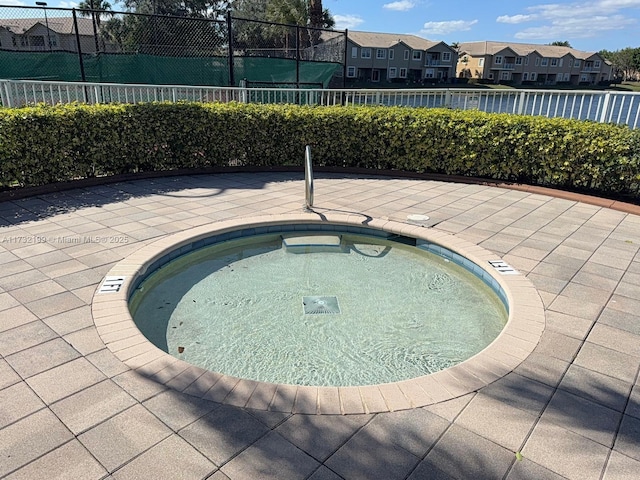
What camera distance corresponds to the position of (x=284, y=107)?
7.88 meters

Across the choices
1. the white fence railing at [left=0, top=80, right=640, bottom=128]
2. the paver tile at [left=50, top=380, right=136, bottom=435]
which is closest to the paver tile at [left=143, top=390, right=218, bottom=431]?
the paver tile at [left=50, top=380, right=136, bottom=435]

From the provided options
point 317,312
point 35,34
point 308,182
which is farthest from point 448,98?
point 35,34

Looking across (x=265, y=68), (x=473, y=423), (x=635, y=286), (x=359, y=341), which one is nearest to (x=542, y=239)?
(x=635, y=286)

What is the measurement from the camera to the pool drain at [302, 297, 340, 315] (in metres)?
3.71

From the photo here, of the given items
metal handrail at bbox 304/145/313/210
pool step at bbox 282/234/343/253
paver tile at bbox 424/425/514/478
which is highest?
metal handrail at bbox 304/145/313/210

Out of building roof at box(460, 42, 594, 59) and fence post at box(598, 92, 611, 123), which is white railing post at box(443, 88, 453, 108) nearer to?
fence post at box(598, 92, 611, 123)

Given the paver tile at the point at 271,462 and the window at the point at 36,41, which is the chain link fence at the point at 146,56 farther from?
the paver tile at the point at 271,462

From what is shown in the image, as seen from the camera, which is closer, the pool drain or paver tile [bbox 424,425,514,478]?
paver tile [bbox 424,425,514,478]

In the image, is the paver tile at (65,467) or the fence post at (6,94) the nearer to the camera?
the paver tile at (65,467)

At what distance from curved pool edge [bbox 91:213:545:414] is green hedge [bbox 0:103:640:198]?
134 inches

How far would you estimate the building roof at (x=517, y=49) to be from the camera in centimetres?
5856

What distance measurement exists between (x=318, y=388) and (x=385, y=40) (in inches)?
2080

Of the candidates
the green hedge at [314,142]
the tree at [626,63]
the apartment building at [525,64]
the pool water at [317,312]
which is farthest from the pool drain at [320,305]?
the tree at [626,63]

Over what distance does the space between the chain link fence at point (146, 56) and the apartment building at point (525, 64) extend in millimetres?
52953
